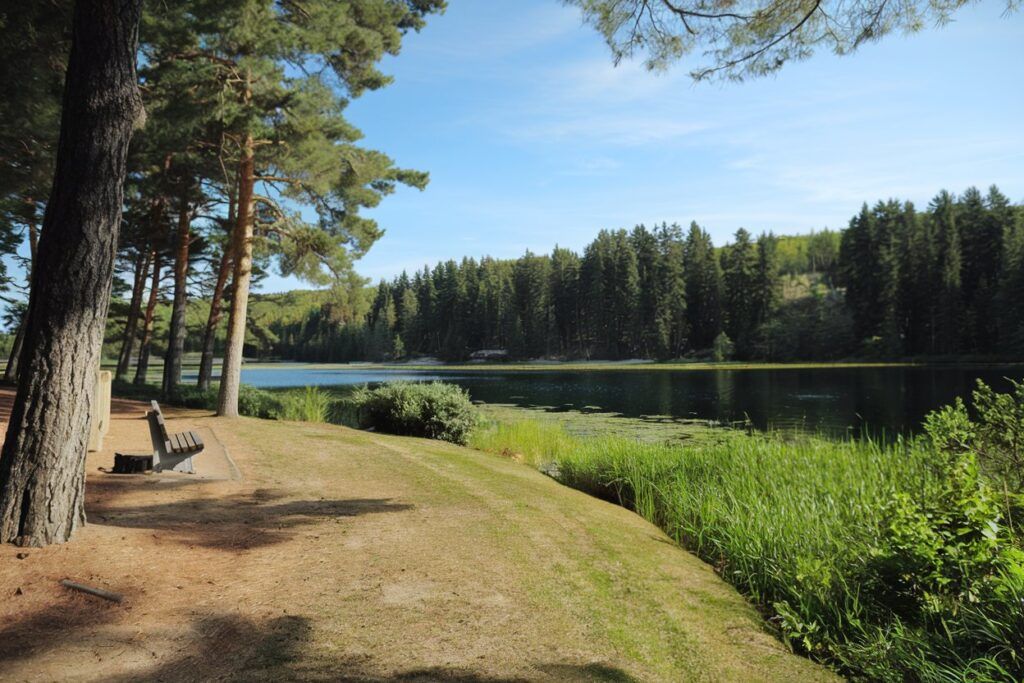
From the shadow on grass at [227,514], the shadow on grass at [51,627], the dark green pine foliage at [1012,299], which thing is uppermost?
the dark green pine foliage at [1012,299]

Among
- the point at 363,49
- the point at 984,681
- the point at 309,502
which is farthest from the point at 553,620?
the point at 363,49

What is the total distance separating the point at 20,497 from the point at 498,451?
8.89 m

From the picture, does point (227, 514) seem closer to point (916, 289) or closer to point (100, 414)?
point (100, 414)

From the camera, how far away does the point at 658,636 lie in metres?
3.95

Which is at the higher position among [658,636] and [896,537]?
[896,537]

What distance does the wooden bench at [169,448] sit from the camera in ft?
23.9

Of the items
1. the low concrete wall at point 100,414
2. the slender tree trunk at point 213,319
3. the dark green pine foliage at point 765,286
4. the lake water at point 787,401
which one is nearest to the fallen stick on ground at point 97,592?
the low concrete wall at point 100,414

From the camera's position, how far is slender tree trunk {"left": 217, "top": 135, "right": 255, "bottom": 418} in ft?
45.5

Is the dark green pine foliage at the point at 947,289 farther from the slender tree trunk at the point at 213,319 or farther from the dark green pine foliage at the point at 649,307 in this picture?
the slender tree trunk at the point at 213,319

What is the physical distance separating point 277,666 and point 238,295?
1233 centimetres

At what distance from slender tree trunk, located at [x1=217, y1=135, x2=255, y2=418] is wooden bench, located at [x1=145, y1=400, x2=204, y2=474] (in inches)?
255

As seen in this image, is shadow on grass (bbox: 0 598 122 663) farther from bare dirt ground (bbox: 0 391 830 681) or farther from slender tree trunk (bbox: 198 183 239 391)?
slender tree trunk (bbox: 198 183 239 391)

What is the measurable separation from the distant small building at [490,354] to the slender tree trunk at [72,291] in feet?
321

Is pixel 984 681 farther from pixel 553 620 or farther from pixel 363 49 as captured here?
pixel 363 49
